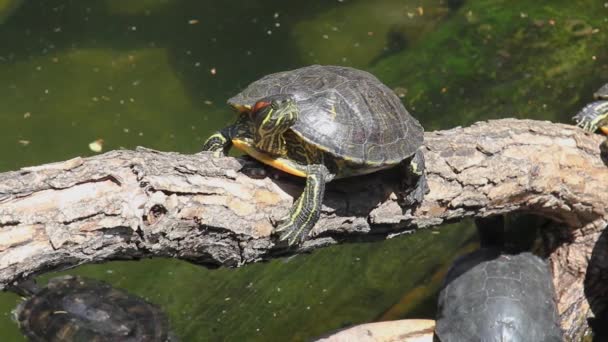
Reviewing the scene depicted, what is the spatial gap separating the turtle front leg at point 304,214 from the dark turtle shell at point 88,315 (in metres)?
1.53

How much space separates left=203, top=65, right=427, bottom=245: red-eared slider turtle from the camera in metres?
2.86

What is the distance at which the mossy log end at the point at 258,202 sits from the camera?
2.43 meters

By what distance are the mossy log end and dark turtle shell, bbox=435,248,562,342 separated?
30 cm

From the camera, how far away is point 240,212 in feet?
9.25

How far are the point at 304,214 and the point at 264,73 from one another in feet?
11.0

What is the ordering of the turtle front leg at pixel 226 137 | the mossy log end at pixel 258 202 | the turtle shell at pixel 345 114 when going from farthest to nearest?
1. the turtle front leg at pixel 226 137
2. the turtle shell at pixel 345 114
3. the mossy log end at pixel 258 202

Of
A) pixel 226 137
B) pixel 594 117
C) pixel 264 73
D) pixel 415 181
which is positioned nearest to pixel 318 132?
pixel 226 137

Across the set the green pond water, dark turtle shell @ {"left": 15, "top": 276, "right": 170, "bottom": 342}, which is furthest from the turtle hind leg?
dark turtle shell @ {"left": 15, "top": 276, "right": 170, "bottom": 342}

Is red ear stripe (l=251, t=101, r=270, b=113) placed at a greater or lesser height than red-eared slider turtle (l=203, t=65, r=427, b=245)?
greater

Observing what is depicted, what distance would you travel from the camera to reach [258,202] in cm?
290

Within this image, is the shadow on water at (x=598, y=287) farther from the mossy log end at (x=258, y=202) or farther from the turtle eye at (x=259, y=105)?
the turtle eye at (x=259, y=105)

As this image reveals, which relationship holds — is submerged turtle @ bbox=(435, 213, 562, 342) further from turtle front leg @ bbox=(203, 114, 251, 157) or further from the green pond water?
turtle front leg @ bbox=(203, 114, 251, 157)

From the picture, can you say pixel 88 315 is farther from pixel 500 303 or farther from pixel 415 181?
pixel 500 303

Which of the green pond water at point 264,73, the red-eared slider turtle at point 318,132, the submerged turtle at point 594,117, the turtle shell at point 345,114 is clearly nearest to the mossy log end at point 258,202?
the red-eared slider turtle at point 318,132
